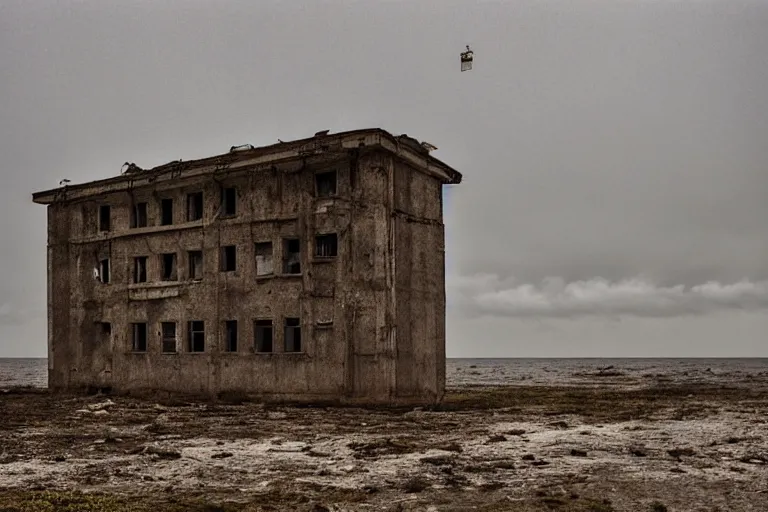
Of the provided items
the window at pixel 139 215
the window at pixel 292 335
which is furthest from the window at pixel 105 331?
the window at pixel 292 335

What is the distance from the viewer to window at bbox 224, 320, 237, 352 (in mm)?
27125

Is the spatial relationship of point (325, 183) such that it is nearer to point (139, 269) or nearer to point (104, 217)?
point (139, 269)

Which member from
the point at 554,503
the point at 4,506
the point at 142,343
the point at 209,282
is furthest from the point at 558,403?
the point at 4,506

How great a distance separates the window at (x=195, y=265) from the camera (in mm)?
28175

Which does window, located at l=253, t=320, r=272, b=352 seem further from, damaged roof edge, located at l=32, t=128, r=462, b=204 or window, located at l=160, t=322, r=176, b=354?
damaged roof edge, located at l=32, t=128, r=462, b=204

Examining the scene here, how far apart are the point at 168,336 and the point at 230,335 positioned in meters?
3.16

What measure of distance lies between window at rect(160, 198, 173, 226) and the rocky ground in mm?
8167

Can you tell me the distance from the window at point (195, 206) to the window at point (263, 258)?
11.1 ft

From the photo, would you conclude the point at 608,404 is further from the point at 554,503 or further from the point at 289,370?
the point at 554,503

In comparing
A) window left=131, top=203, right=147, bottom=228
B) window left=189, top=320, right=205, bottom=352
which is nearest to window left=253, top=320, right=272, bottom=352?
window left=189, top=320, right=205, bottom=352

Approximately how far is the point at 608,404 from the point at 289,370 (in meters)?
12.3

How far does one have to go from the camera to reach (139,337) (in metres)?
29.8

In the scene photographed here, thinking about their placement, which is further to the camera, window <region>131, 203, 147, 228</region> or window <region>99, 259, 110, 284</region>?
window <region>99, 259, 110, 284</region>

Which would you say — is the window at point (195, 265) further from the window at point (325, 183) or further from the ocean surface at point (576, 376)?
the ocean surface at point (576, 376)
